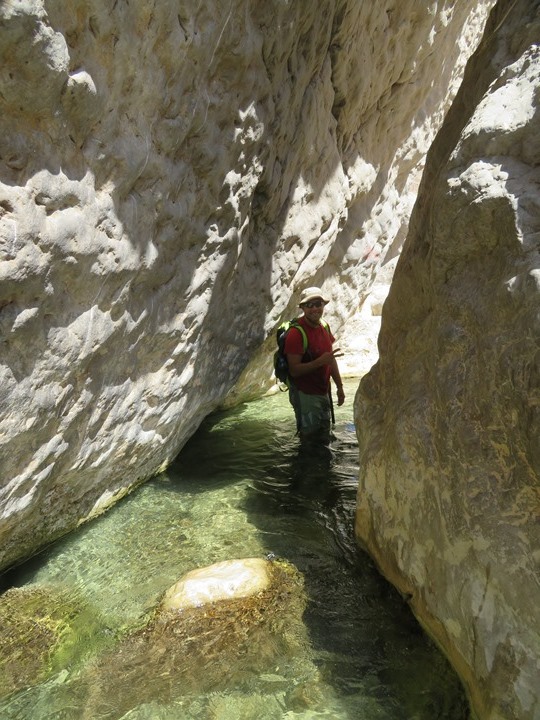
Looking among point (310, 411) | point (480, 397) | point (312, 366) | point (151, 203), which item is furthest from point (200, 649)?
point (310, 411)

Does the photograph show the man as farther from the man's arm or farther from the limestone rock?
the limestone rock

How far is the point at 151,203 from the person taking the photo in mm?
3914

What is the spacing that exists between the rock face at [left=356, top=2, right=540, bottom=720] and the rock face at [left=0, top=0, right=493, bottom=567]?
173 centimetres

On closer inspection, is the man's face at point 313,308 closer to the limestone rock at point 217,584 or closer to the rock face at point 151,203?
the rock face at point 151,203

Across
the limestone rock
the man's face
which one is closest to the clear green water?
the limestone rock

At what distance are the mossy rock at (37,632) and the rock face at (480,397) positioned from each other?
1.89 metres

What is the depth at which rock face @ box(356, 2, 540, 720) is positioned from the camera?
2354 mm

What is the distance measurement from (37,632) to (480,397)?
2717 millimetres

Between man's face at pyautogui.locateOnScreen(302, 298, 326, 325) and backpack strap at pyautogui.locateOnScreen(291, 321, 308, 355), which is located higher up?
man's face at pyautogui.locateOnScreen(302, 298, 326, 325)

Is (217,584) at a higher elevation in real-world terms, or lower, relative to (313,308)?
lower

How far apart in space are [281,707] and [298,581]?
40.7 inches

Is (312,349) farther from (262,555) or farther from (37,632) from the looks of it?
(37,632)

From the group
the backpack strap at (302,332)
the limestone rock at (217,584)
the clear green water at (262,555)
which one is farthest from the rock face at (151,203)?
the limestone rock at (217,584)

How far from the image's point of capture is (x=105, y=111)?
3.25m
